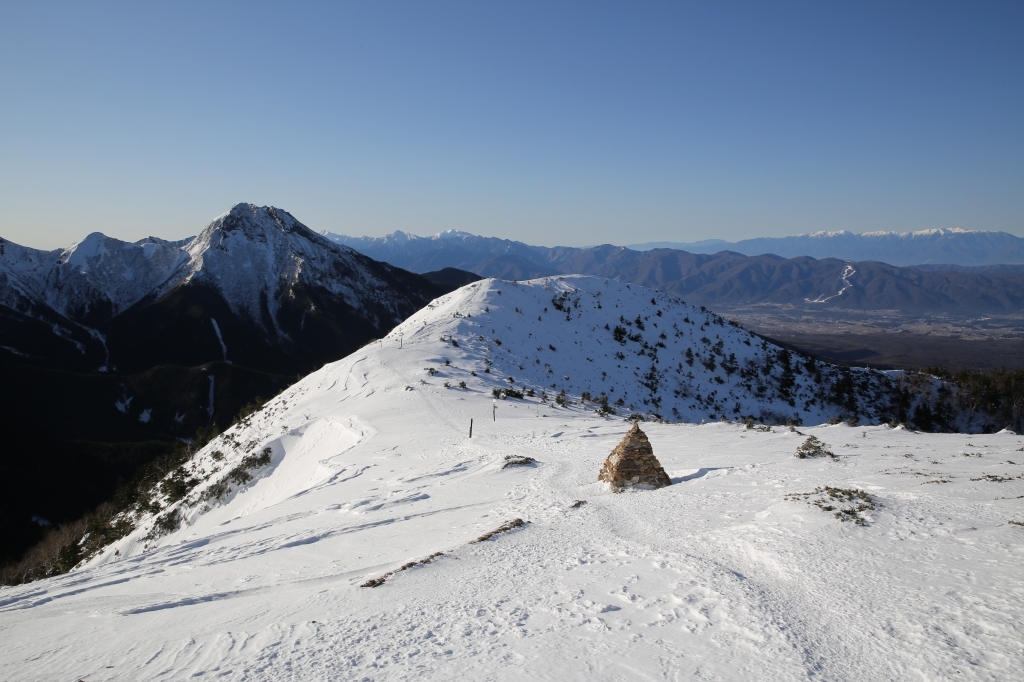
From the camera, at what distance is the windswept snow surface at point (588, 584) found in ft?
17.0

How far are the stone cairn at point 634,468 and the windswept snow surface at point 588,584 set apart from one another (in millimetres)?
451

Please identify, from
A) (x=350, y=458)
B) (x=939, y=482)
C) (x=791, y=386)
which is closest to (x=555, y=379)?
(x=350, y=458)

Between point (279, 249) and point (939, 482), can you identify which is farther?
point (279, 249)

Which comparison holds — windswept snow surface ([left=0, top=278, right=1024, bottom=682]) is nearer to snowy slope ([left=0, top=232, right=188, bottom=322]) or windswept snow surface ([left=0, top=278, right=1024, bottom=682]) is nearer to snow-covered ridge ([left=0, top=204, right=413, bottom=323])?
snow-covered ridge ([left=0, top=204, right=413, bottom=323])

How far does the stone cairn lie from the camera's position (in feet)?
39.1

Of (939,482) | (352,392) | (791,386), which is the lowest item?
(791,386)

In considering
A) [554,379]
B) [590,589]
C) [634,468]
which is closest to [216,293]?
[554,379]

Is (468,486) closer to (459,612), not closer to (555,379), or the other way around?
(459,612)

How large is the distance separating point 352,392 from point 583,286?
2982 centimetres

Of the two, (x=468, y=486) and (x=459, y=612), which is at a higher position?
(x=459, y=612)

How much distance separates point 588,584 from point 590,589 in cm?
13

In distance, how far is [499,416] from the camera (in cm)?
2400

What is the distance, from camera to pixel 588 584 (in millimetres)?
6820

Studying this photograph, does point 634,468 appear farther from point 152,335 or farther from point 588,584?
point 152,335
